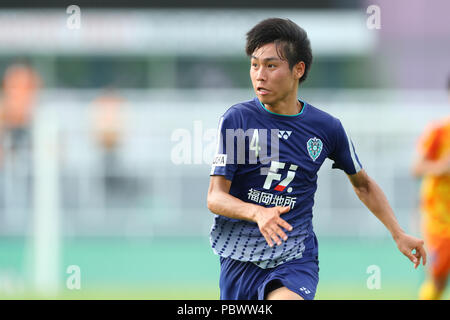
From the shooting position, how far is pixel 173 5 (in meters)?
18.6

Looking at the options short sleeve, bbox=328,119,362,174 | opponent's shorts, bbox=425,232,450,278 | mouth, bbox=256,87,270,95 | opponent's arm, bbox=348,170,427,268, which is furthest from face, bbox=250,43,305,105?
opponent's shorts, bbox=425,232,450,278

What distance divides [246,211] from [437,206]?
12.9 feet

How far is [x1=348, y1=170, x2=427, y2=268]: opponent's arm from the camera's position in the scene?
4.19 metres

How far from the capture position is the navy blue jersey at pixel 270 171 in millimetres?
3982

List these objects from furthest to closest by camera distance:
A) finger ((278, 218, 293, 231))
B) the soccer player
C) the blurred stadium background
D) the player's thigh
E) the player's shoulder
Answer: the blurred stadium background < the soccer player < the player's shoulder < the player's thigh < finger ((278, 218, 293, 231))

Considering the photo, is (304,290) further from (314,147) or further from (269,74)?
(269,74)

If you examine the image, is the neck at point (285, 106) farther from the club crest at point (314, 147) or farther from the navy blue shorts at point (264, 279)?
the navy blue shorts at point (264, 279)

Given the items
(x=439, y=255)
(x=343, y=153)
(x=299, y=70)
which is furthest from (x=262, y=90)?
(x=439, y=255)

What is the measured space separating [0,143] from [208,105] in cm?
472

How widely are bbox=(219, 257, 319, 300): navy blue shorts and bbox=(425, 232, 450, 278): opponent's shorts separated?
3.26 metres

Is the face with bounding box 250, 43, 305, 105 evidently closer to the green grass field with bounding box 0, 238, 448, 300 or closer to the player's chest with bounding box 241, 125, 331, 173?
the player's chest with bounding box 241, 125, 331, 173
